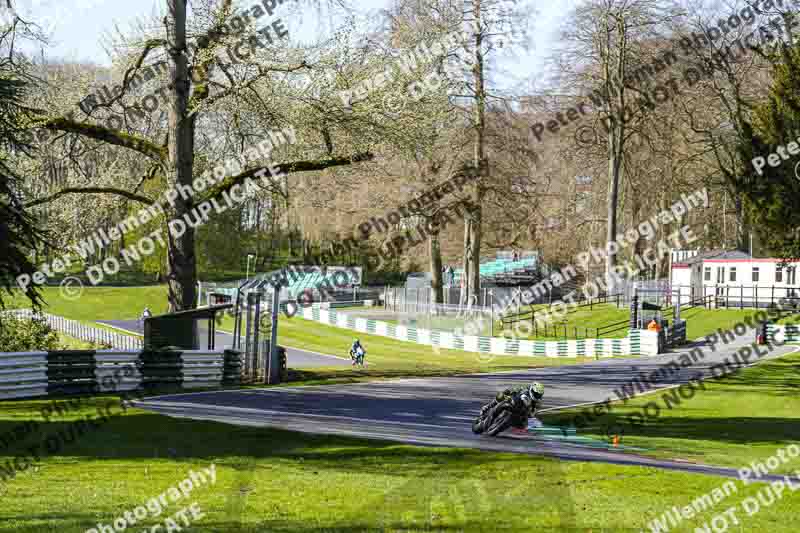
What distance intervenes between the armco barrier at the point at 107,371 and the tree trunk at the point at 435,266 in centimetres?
2818

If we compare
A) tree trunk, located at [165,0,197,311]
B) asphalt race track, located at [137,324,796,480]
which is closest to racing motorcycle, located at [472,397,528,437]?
asphalt race track, located at [137,324,796,480]

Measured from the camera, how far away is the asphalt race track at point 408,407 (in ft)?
45.6

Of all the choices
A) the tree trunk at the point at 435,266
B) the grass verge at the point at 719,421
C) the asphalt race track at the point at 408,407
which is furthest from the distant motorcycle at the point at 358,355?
the grass verge at the point at 719,421

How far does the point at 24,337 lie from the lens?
25656 mm

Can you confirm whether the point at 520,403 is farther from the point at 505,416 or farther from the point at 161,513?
the point at 161,513

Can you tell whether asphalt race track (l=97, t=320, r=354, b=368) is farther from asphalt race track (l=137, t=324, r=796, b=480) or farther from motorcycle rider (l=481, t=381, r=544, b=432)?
motorcycle rider (l=481, t=381, r=544, b=432)

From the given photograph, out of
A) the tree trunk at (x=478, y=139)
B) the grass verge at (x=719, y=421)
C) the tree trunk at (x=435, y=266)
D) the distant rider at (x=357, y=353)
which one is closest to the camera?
the grass verge at (x=719, y=421)

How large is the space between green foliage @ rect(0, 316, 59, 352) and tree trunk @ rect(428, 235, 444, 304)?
2518 centimetres

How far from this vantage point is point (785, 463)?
13773 millimetres

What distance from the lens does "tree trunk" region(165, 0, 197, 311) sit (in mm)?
20984

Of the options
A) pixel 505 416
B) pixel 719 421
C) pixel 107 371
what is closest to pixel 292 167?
pixel 107 371

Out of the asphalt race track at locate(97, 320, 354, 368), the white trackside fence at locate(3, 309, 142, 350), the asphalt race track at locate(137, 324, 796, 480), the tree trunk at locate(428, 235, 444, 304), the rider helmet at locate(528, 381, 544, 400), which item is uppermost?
the tree trunk at locate(428, 235, 444, 304)

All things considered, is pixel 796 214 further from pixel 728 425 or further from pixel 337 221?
pixel 337 221

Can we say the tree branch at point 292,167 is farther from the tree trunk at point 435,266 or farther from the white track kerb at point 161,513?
the tree trunk at point 435,266
